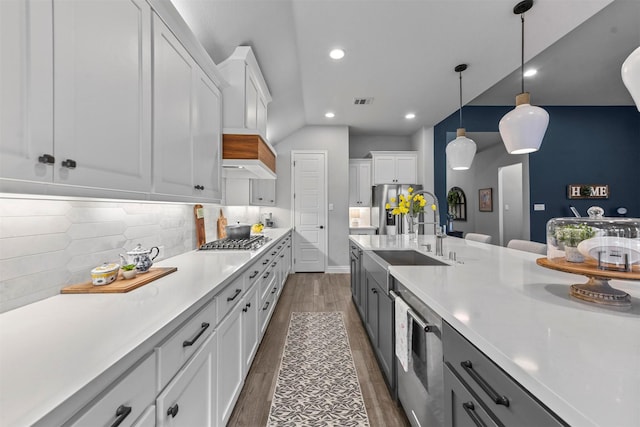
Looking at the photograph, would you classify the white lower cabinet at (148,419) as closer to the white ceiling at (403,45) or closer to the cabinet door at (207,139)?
the cabinet door at (207,139)

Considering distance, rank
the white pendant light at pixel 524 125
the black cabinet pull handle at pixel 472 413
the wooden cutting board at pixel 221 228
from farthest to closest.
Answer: the wooden cutting board at pixel 221 228, the white pendant light at pixel 524 125, the black cabinet pull handle at pixel 472 413

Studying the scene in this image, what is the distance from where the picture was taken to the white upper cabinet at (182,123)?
1.42 meters

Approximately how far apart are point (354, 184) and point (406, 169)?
42.5 inches

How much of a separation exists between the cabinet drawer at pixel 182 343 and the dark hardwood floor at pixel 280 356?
34.3 inches

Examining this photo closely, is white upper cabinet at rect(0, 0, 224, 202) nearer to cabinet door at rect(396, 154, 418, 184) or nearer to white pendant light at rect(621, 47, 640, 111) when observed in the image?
white pendant light at rect(621, 47, 640, 111)

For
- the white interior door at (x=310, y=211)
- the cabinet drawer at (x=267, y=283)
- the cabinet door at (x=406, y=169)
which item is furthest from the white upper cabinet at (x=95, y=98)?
the cabinet door at (x=406, y=169)

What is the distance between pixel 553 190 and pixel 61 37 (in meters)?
6.73

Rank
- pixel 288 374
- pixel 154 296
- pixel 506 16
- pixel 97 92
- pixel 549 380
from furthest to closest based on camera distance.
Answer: pixel 506 16, pixel 288 374, pixel 154 296, pixel 97 92, pixel 549 380

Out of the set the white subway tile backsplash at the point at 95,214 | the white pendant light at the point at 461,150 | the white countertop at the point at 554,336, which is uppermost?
the white pendant light at the point at 461,150

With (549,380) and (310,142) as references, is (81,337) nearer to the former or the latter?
(549,380)

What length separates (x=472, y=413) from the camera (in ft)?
2.65

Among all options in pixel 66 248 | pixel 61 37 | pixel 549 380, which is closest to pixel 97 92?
pixel 61 37

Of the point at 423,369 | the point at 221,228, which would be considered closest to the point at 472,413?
the point at 423,369

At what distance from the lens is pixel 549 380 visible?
1.78ft
